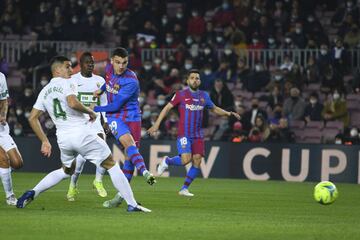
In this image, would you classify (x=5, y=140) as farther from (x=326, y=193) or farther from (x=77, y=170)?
(x=326, y=193)

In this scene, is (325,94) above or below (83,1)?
below

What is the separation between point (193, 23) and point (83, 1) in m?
4.65

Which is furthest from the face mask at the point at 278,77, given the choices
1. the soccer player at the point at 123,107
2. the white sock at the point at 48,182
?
the white sock at the point at 48,182

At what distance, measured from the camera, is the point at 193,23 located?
30.2 meters

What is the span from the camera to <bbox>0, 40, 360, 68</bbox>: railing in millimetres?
28594

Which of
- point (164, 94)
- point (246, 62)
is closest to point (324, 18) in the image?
point (246, 62)

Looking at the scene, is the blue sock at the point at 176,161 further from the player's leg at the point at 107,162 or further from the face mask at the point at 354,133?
the face mask at the point at 354,133

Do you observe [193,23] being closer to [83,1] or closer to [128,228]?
[83,1]

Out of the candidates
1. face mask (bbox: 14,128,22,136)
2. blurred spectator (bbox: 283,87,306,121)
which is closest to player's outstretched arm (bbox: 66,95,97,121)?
blurred spectator (bbox: 283,87,306,121)

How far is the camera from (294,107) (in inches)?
1047

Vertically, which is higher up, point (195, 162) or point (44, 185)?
point (44, 185)

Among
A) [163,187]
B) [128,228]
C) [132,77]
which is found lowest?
[163,187]

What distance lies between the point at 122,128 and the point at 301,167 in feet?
36.3

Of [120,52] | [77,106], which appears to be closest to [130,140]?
[120,52]
